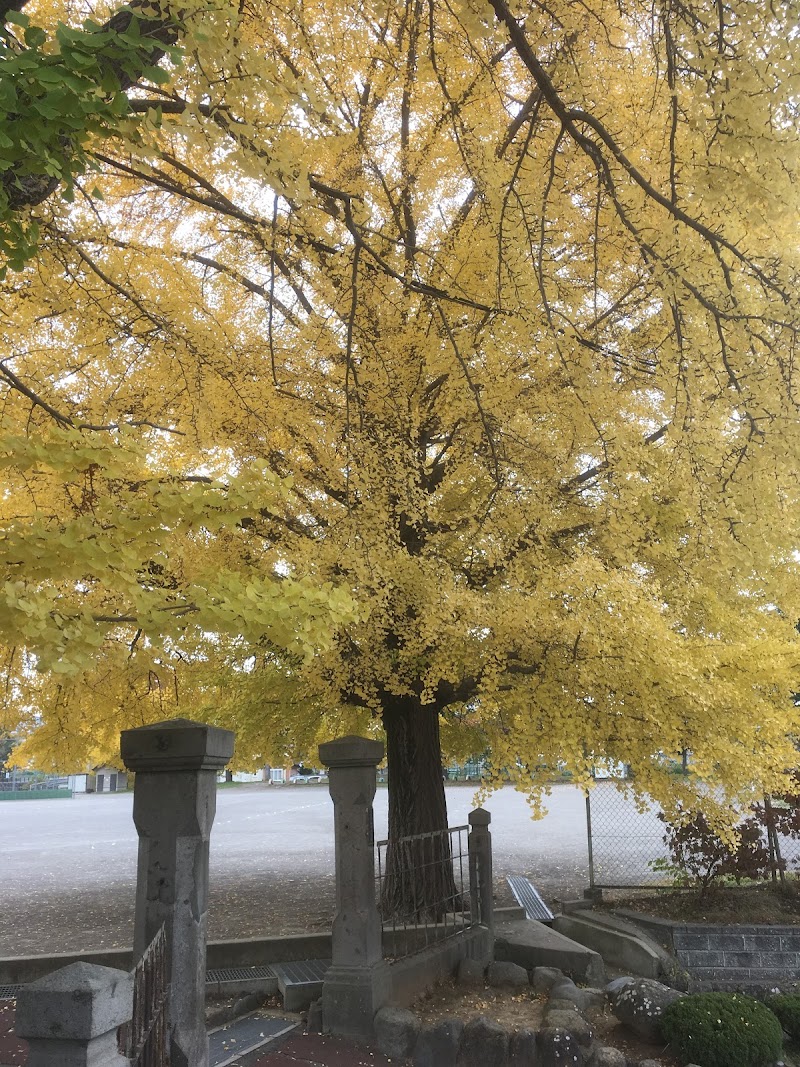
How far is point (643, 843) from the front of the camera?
1602 cm

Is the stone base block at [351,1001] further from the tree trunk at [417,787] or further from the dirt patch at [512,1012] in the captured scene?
the tree trunk at [417,787]

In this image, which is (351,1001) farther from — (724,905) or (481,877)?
(724,905)

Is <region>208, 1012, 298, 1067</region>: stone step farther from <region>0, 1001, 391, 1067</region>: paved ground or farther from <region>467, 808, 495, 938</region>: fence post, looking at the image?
<region>467, 808, 495, 938</region>: fence post

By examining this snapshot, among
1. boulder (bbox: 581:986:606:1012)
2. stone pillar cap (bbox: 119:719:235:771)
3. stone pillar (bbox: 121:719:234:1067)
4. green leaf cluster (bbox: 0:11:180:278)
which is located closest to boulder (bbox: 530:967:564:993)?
boulder (bbox: 581:986:606:1012)

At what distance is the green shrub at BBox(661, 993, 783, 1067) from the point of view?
5557 millimetres

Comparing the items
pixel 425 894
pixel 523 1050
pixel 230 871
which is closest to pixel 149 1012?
pixel 523 1050

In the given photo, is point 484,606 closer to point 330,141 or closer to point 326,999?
point 326,999

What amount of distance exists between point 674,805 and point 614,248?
4.86 m

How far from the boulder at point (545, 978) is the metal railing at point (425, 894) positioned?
0.89 m

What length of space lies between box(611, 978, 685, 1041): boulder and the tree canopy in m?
1.81

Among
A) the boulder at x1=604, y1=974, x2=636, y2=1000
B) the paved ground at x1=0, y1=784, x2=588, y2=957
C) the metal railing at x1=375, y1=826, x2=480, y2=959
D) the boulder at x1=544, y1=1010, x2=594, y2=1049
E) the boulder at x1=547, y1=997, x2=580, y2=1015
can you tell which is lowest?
the paved ground at x1=0, y1=784, x2=588, y2=957

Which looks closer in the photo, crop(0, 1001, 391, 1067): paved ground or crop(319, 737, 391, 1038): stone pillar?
crop(0, 1001, 391, 1067): paved ground

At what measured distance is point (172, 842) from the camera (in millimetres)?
4043

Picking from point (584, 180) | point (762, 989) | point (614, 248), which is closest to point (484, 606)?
point (614, 248)
